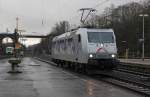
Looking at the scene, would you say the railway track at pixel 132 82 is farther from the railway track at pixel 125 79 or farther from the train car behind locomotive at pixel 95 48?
the train car behind locomotive at pixel 95 48

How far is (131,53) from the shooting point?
341 feet

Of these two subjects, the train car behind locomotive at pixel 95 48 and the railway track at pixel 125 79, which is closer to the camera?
the railway track at pixel 125 79

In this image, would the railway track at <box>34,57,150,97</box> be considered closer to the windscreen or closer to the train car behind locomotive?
the train car behind locomotive

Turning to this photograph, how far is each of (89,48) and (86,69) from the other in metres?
1.48

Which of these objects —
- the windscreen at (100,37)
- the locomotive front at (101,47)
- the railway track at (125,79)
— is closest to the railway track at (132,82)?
the railway track at (125,79)

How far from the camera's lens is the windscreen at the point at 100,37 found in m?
29.3

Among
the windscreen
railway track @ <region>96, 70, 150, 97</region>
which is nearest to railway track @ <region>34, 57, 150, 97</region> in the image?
railway track @ <region>96, 70, 150, 97</region>

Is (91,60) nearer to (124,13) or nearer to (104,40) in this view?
(104,40)

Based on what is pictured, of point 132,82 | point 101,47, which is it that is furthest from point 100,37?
point 132,82

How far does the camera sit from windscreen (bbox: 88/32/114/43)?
2933 centimetres

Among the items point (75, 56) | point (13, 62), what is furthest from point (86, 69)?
point (13, 62)

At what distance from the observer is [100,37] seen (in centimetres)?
2964

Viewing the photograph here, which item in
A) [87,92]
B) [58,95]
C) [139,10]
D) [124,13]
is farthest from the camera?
[124,13]

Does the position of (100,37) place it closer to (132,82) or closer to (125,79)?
(125,79)
